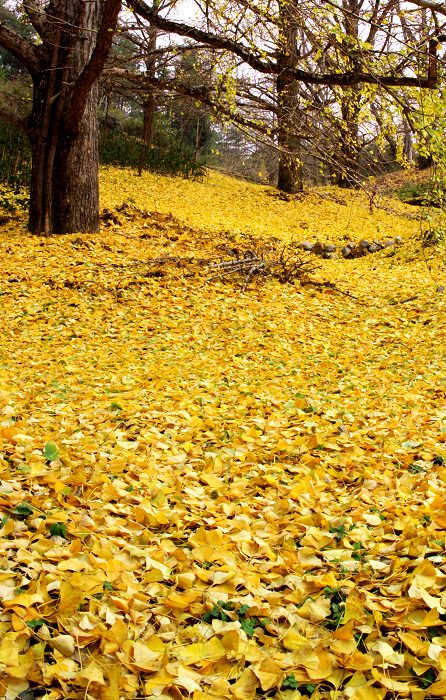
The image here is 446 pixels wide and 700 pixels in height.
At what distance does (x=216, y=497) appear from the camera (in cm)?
269

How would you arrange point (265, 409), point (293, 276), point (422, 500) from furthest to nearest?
point (293, 276)
point (265, 409)
point (422, 500)

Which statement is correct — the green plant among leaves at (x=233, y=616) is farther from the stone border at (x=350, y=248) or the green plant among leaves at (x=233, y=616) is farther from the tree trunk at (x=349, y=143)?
the stone border at (x=350, y=248)

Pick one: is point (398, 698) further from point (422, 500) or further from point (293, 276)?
point (293, 276)

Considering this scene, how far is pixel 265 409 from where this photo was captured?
3879 mm

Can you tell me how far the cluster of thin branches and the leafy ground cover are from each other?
2.98 feet

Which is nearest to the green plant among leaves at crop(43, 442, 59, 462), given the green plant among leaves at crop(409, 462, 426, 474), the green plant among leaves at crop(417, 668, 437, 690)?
the green plant among leaves at crop(409, 462, 426, 474)

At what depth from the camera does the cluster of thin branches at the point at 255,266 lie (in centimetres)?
752

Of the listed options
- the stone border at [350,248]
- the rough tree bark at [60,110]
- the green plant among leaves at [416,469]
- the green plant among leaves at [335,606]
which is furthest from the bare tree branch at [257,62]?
the green plant among leaves at [335,606]

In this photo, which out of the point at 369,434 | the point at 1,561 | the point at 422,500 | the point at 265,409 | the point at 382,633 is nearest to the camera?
the point at 382,633

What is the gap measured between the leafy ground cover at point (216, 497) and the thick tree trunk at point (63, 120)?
185 cm

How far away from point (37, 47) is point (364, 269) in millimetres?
5871

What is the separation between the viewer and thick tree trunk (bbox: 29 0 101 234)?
7.80 m

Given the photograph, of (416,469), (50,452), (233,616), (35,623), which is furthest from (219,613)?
(416,469)

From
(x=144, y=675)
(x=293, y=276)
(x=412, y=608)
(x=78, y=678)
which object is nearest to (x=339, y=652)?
(x=412, y=608)
